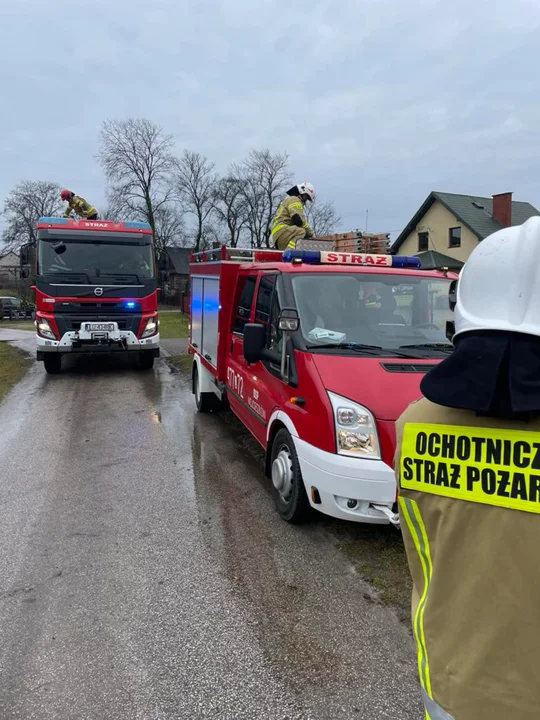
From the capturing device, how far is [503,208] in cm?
3238

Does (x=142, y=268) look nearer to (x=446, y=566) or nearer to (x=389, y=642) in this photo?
(x=389, y=642)

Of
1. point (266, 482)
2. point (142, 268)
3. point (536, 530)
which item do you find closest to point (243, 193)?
point (142, 268)

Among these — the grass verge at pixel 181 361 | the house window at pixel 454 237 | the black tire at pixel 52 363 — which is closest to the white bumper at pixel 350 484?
the grass verge at pixel 181 361

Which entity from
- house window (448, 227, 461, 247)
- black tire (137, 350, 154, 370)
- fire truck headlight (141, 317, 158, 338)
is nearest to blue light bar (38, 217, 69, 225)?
fire truck headlight (141, 317, 158, 338)

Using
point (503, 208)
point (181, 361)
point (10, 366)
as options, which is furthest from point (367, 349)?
point (503, 208)

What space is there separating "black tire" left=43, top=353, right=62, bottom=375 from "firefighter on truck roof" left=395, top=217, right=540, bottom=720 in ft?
35.8

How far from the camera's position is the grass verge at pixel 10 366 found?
33.4ft

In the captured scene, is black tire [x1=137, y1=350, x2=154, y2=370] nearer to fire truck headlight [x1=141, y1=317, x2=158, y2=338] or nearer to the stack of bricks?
fire truck headlight [x1=141, y1=317, x2=158, y2=338]

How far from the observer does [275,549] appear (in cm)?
371

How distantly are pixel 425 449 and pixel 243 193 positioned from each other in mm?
60487

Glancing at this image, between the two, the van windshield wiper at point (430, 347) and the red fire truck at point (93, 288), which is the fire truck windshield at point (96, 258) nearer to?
the red fire truck at point (93, 288)

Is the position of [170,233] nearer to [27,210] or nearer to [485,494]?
[27,210]

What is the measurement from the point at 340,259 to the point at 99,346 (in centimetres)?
710

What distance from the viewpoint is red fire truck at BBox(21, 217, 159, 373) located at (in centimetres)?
1016
